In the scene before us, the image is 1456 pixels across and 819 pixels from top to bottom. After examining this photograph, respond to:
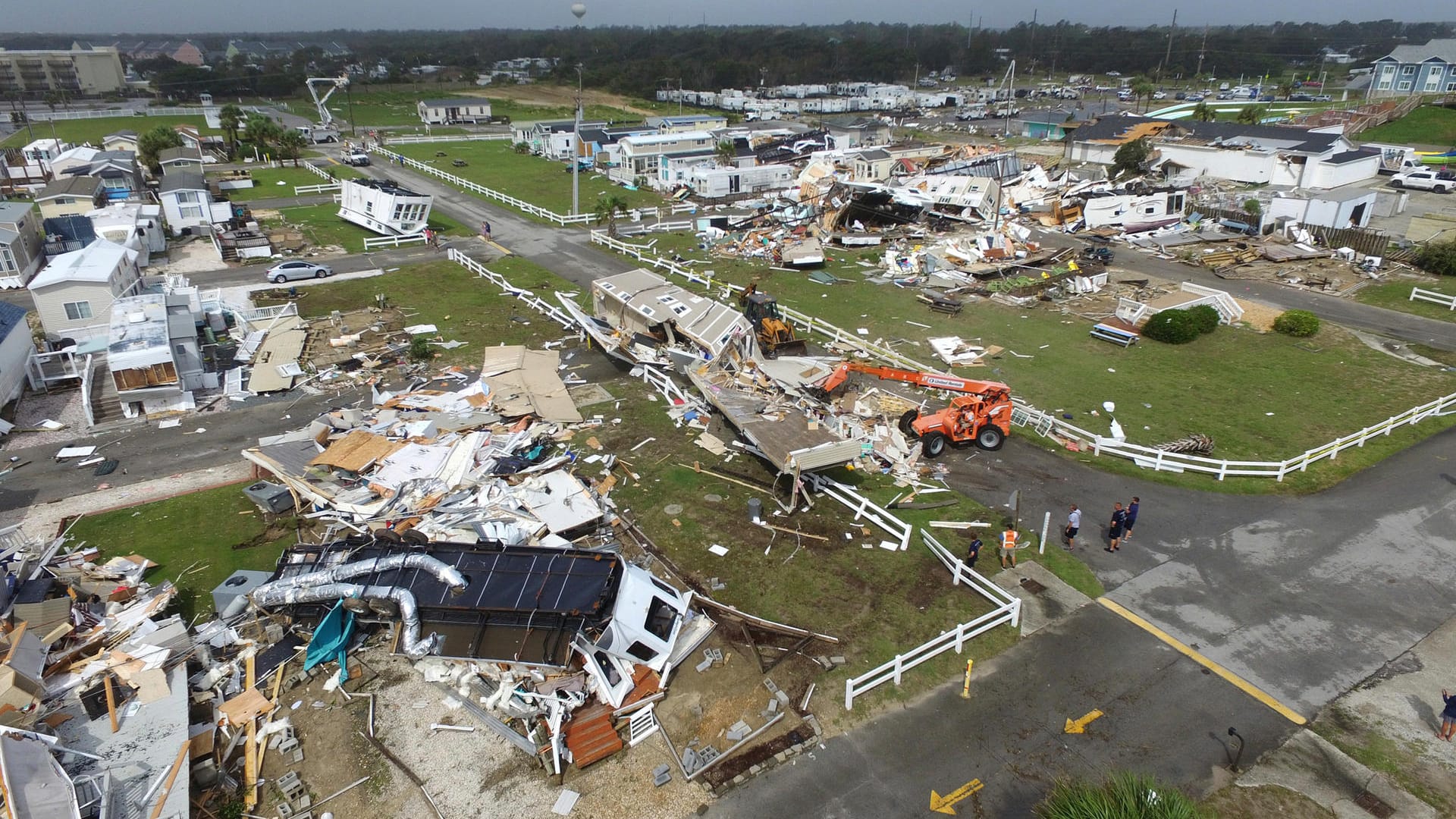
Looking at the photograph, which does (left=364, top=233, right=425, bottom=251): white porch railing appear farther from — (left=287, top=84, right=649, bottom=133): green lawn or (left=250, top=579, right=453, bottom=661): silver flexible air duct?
(left=287, top=84, right=649, bottom=133): green lawn

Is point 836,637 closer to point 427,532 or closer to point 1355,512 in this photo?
point 427,532

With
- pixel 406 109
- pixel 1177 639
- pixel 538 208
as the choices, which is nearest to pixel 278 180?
pixel 538 208

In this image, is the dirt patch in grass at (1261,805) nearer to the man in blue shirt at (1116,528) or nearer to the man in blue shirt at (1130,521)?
the man in blue shirt at (1116,528)

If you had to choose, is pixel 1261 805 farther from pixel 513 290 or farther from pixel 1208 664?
pixel 513 290

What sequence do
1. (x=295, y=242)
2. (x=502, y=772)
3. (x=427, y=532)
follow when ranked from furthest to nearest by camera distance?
(x=295, y=242)
(x=427, y=532)
(x=502, y=772)

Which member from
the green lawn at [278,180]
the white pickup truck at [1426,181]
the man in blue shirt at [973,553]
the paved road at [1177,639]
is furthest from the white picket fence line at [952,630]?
the green lawn at [278,180]

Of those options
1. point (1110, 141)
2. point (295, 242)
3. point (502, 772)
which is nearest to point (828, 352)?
point (502, 772)
